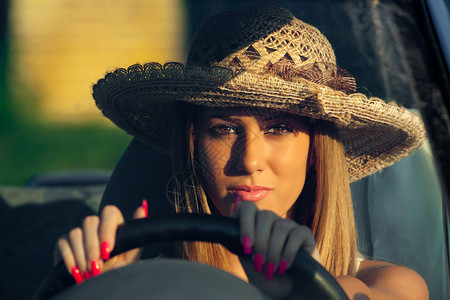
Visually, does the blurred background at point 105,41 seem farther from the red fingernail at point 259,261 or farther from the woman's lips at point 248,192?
the red fingernail at point 259,261

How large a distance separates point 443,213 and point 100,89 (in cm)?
83

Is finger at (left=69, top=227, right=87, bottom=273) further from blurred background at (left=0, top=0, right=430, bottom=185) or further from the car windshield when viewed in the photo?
blurred background at (left=0, top=0, right=430, bottom=185)

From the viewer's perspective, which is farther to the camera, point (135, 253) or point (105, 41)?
point (105, 41)

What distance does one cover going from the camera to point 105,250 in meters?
0.81

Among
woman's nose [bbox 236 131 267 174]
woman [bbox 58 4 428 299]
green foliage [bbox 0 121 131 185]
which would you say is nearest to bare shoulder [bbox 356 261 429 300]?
woman [bbox 58 4 428 299]

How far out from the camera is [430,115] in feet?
3.03

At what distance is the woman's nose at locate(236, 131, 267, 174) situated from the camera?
1.08 metres

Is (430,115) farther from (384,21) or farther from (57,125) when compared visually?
(57,125)

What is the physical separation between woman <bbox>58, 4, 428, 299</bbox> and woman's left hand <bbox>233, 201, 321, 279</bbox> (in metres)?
0.12

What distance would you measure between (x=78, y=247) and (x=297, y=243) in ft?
1.20

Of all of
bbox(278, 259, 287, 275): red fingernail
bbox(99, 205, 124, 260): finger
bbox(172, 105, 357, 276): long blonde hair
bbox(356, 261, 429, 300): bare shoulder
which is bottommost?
bbox(356, 261, 429, 300): bare shoulder

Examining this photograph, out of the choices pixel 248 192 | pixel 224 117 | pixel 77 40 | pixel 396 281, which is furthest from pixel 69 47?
pixel 396 281

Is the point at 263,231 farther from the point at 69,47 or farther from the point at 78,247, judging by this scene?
the point at 69,47

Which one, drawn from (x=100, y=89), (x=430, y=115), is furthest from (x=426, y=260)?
(x=100, y=89)
